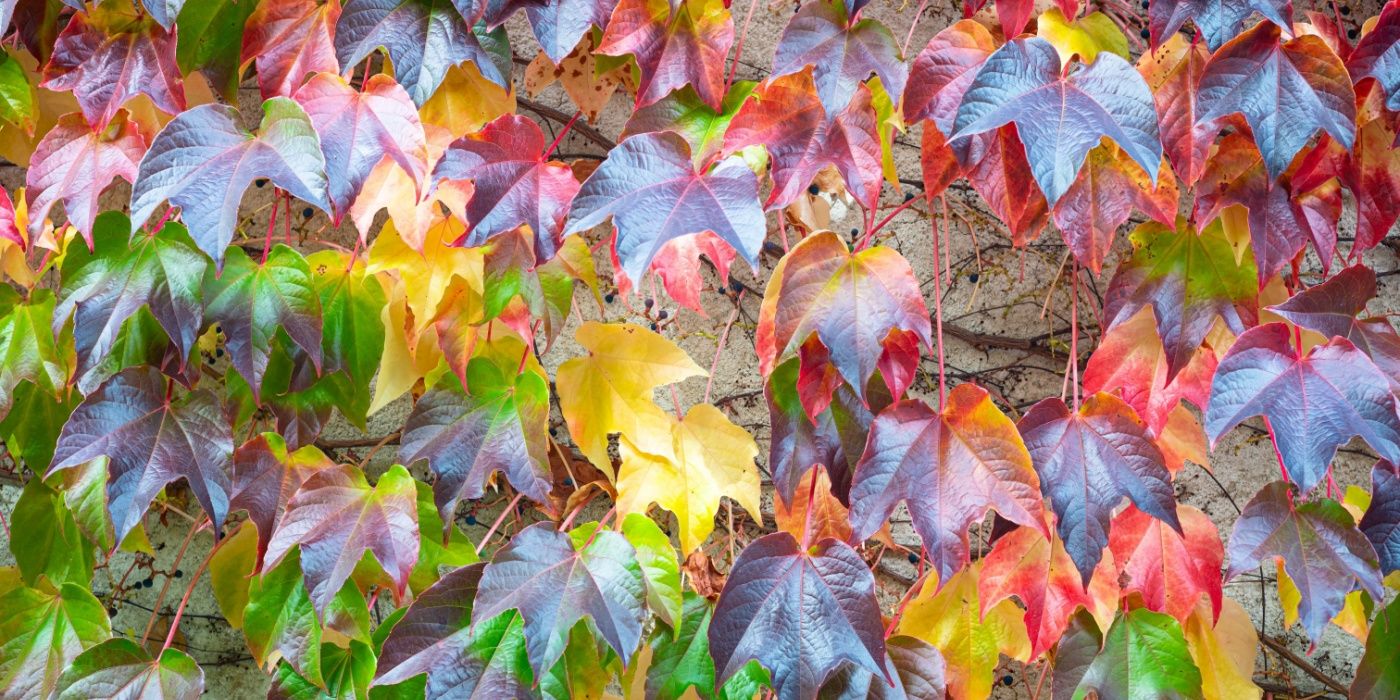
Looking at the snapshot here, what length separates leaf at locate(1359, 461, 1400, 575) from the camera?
3.51 feet

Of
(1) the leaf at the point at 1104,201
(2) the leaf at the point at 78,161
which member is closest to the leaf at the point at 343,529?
(2) the leaf at the point at 78,161

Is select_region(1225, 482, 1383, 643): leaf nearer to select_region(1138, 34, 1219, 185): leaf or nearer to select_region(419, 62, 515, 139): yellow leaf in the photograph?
select_region(1138, 34, 1219, 185): leaf

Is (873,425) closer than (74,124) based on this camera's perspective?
Yes

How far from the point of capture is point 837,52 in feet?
3.50

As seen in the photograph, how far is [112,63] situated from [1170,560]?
4.33 feet

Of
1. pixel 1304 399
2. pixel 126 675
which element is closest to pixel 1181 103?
pixel 1304 399

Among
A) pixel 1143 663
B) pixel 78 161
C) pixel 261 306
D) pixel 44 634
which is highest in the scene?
pixel 78 161

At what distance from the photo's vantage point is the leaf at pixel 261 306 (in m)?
1.13

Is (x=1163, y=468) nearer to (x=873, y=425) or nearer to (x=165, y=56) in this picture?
(x=873, y=425)

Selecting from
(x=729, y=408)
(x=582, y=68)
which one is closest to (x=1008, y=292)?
(x=729, y=408)

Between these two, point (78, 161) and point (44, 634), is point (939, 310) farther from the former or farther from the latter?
point (44, 634)

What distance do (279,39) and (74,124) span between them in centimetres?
28

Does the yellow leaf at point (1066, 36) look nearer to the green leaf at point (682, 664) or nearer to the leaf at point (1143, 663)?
the leaf at point (1143, 663)

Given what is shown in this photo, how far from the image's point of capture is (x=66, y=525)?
1.39m
